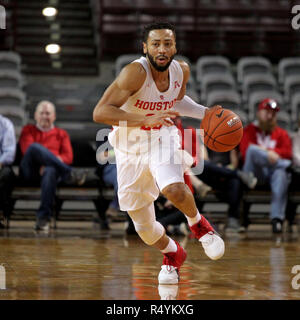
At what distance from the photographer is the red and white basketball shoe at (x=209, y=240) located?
11.9ft

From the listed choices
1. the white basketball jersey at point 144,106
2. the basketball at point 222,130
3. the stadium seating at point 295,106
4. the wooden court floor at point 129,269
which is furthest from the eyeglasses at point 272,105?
the white basketball jersey at point 144,106

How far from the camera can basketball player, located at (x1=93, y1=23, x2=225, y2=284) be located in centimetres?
354

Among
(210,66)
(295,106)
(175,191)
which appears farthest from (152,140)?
(210,66)

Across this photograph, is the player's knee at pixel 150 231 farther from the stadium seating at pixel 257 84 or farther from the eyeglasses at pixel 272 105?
the stadium seating at pixel 257 84

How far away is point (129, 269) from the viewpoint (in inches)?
164

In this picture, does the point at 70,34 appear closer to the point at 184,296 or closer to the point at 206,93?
the point at 206,93

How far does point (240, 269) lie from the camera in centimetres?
419

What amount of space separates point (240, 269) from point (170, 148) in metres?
0.94

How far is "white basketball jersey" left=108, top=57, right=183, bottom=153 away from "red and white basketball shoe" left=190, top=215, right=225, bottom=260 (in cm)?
50

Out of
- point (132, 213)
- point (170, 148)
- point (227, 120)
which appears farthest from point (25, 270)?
point (227, 120)

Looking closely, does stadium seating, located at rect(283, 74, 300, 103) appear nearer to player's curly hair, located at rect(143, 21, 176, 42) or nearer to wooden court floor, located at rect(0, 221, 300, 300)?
wooden court floor, located at rect(0, 221, 300, 300)

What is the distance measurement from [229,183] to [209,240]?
3450 mm

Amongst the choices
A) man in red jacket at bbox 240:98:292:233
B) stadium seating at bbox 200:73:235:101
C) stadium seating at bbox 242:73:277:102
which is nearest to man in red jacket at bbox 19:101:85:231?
man in red jacket at bbox 240:98:292:233

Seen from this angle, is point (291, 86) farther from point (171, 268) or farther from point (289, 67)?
point (171, 268)
